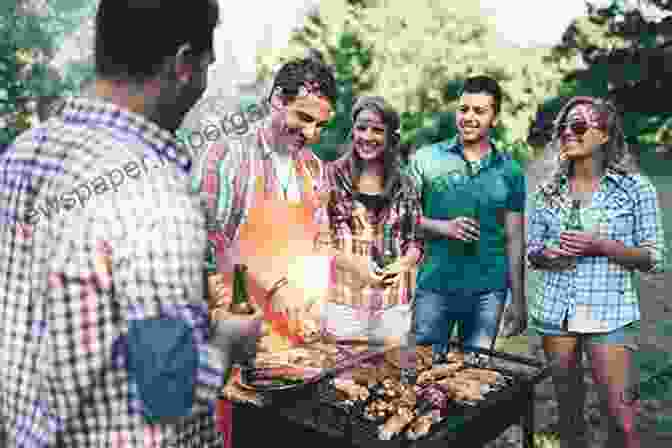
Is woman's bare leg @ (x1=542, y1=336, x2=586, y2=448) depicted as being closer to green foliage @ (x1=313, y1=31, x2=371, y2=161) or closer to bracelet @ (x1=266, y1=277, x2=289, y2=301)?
bracelet @ (x1=266, y1=277, x2=289, y2=301)

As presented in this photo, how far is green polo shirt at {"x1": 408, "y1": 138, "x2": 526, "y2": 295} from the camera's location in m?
4.01

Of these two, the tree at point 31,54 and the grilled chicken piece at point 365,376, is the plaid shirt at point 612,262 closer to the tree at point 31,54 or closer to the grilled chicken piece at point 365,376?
the grilled chicken piece at point 365,376

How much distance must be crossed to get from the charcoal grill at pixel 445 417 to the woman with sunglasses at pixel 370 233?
958 millimetres

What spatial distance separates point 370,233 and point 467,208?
639 mm

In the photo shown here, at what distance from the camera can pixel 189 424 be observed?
178cm

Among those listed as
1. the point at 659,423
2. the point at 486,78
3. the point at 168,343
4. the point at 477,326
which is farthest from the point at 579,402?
the point at 168,343

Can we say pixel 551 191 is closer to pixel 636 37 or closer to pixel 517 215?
pixel 517 215

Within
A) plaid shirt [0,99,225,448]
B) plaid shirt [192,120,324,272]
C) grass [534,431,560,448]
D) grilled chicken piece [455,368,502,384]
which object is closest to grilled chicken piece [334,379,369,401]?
grilled chicken piece [455,368,502,384]

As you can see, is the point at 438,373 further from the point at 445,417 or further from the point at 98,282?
the point at 98,282

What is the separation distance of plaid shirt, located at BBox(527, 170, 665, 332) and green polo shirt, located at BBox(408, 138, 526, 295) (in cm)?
47

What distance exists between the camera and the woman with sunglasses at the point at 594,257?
3479 mm

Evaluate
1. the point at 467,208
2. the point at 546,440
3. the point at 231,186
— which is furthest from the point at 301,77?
the point at 546,440

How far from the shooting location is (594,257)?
3.57 meters

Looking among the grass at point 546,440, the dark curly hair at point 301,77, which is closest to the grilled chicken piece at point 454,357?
the grass at point 546,440
